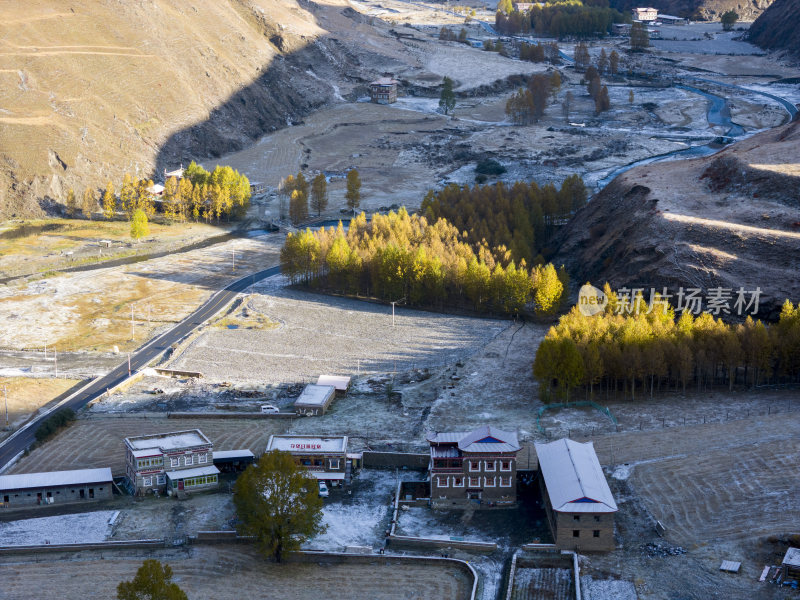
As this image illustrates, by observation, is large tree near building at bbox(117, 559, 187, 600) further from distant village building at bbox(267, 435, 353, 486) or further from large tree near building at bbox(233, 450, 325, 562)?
distant village building at bbox(267, 435, 353, 486)

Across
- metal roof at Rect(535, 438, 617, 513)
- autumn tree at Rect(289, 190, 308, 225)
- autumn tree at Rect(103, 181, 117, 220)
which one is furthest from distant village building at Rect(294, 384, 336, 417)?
autumn tree at Rect(103, 181, 117, 220)

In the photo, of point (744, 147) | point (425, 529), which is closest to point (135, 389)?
point (425, 529)

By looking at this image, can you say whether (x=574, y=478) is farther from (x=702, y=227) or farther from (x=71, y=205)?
(x=71, y=205)

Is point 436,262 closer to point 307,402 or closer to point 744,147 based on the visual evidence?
point 307,402

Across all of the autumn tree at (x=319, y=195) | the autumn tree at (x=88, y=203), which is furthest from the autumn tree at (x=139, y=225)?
the autumn tree at (x=319, y=195)

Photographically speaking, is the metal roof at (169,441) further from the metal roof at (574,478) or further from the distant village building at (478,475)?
the metal roof at (574,478)

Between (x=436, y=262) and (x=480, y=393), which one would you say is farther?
(x=436, y=262)
